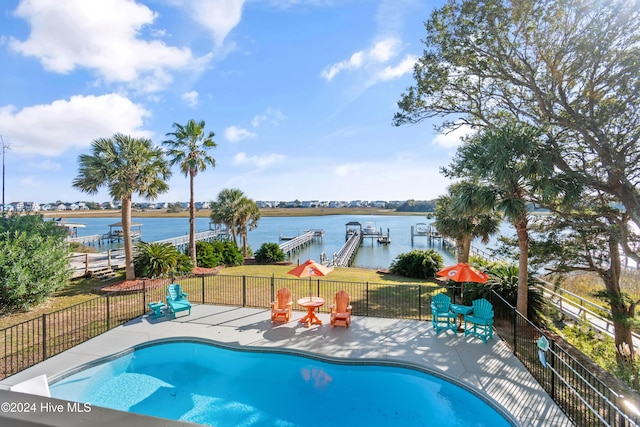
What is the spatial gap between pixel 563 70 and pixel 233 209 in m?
26.1

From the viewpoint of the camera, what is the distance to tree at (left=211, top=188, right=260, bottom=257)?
3027 centimetres

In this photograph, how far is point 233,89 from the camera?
15.8m

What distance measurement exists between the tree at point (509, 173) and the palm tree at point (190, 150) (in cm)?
1551

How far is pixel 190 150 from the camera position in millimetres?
20094

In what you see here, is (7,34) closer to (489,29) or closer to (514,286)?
(489,29)

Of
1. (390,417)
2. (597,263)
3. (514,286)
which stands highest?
(597,263)

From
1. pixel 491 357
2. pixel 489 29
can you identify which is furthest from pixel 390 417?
pixel 489 29

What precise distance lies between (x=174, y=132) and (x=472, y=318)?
19.0m

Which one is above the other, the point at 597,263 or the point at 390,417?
the point at 597,263

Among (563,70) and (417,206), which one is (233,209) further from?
(417,206)

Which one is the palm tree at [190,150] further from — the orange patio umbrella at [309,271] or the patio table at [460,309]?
the patio table at [460,309]

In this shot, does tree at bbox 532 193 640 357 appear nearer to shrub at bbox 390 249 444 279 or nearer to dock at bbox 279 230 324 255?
shrub at bbox 390 249 444 279

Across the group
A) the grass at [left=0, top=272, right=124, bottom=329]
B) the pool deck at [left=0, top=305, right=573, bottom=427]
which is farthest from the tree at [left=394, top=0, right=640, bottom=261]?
the grass at [left=0, top=272, right=124, bottom=329]

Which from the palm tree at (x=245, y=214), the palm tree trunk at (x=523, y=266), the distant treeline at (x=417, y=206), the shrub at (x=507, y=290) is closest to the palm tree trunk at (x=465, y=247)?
the shrub at (x=507, y=290)
